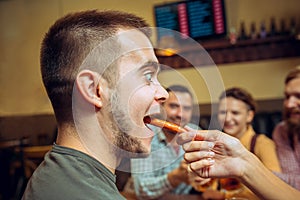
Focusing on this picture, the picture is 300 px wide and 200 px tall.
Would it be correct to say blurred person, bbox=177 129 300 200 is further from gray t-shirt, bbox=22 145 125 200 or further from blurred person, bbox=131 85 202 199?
blurred person, bbox=131 85 202 199

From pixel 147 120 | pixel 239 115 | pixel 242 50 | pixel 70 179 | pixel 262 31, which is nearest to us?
pixel 70 179

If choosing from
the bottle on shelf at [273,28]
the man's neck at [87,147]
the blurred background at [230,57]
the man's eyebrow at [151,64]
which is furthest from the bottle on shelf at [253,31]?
the man's neck at [87,147]

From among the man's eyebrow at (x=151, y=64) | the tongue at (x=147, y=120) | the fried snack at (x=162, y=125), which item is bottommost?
the fried snack at (x=162, y=125)

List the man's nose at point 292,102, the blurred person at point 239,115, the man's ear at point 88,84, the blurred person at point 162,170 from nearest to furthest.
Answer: the man's ear at point 88,84
the blurred person at point 162,170
the man's nose at point 292,102
the blurred person at point 239,115

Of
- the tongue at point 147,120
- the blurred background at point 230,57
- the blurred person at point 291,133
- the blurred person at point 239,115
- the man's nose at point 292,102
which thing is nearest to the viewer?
the tongue at point 147,120

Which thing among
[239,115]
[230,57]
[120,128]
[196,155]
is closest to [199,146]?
[196,155]

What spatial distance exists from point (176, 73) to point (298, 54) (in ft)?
4.92

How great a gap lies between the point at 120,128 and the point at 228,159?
0.38 meters

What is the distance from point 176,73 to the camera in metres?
4.56

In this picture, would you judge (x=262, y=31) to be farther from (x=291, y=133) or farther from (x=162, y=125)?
(x=162, y=125)

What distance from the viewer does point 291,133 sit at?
92.9 inches

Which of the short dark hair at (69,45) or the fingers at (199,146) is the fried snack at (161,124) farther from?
the short dark hair at (69,45)

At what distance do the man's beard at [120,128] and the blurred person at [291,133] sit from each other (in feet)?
4.92

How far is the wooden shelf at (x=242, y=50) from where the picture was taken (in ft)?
14.1
